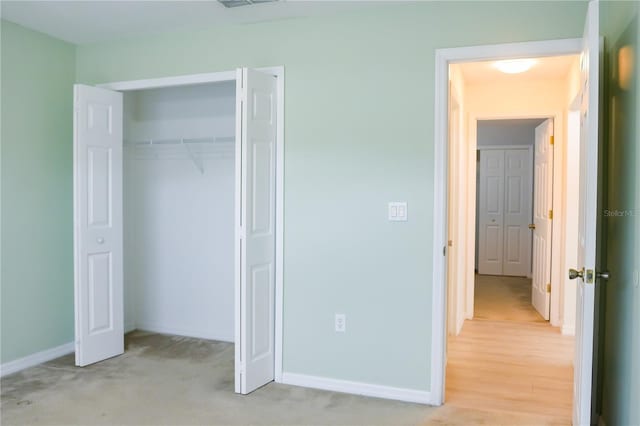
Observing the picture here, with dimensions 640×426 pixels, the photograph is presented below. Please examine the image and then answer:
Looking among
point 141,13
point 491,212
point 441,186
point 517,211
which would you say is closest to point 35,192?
point 141,13

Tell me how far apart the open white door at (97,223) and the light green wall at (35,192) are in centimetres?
38

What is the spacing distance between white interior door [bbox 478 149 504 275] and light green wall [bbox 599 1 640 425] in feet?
A: 17.9

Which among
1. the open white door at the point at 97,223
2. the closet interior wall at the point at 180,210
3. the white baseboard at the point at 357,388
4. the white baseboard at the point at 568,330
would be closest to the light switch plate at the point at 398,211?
the white baseboard at the point at 357,388

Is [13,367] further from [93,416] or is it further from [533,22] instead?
[533,22]

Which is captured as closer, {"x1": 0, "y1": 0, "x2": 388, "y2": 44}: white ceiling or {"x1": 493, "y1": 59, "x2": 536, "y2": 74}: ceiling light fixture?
{"x1": 0, "y1": 0, "x2": 388, "y2": 44}: white ceiling

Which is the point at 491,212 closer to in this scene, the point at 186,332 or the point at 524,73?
the point at 524,73

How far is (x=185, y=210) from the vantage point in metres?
4.57

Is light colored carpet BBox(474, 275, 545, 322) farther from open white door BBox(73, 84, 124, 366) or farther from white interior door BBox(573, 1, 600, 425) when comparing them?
open white door BBox(73, 84, 124, 366)

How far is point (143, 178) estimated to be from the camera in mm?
4711

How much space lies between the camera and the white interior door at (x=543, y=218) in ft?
17.2

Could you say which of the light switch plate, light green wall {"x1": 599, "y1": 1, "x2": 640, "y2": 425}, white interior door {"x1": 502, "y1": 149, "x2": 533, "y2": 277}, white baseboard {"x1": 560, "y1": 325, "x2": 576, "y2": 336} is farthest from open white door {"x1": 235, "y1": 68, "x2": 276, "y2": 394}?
white interior door {"x1": 502, "y1": 149, "x2": 533, "y2": 277}

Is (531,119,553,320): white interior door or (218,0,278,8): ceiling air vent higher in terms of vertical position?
(218,0,278,8): ceiling air vent

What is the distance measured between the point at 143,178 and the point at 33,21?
157cm

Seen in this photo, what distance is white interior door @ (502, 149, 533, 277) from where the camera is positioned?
809 centimetres
